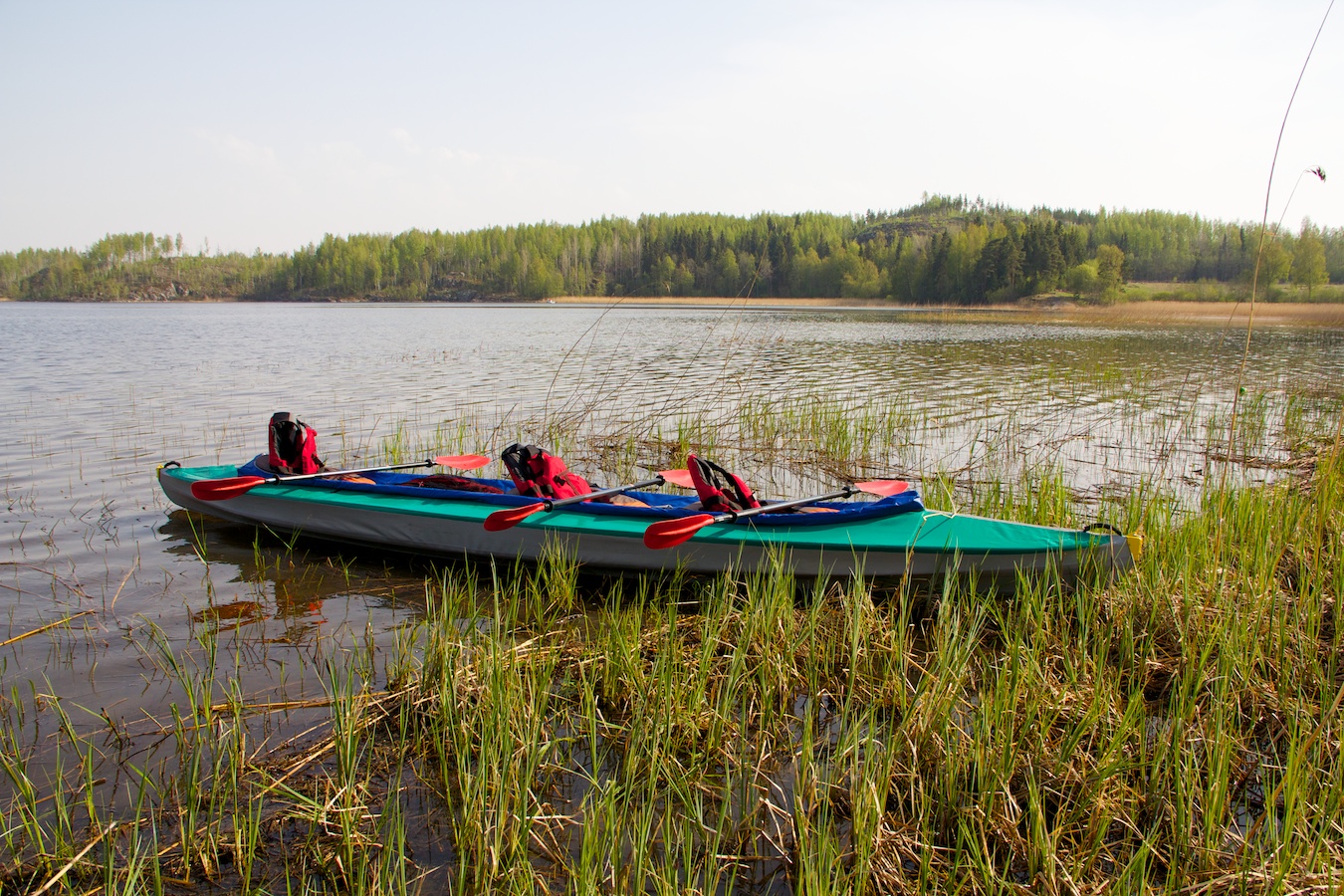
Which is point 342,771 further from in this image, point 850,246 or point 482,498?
point 850,246

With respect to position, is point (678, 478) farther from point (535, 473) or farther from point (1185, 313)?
point (1185, 313)

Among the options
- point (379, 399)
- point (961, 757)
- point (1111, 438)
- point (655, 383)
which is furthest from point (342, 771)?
point (655, 383)

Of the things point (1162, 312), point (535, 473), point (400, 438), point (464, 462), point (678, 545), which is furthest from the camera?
point (1162, 312)

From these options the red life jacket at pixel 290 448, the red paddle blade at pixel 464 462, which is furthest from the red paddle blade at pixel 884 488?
the red life jacket at pixel 290 448

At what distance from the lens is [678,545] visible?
206 inches

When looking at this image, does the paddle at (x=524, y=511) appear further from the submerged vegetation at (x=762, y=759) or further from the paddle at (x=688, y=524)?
the submerged vegetation at (x=762, y=759)

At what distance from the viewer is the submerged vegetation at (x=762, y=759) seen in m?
2.59

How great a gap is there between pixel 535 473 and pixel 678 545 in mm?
1485

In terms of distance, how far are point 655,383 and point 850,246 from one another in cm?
7922

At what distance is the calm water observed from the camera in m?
5.05

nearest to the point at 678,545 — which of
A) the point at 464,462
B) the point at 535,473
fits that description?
the point at 535,473

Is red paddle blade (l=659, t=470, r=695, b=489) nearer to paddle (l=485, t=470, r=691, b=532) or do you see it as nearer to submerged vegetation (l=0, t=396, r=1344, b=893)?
paddle (l=485, t=470, r=691, b=532)

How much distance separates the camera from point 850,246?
9000cm

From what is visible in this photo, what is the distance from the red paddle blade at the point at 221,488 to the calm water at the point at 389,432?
48 cm
